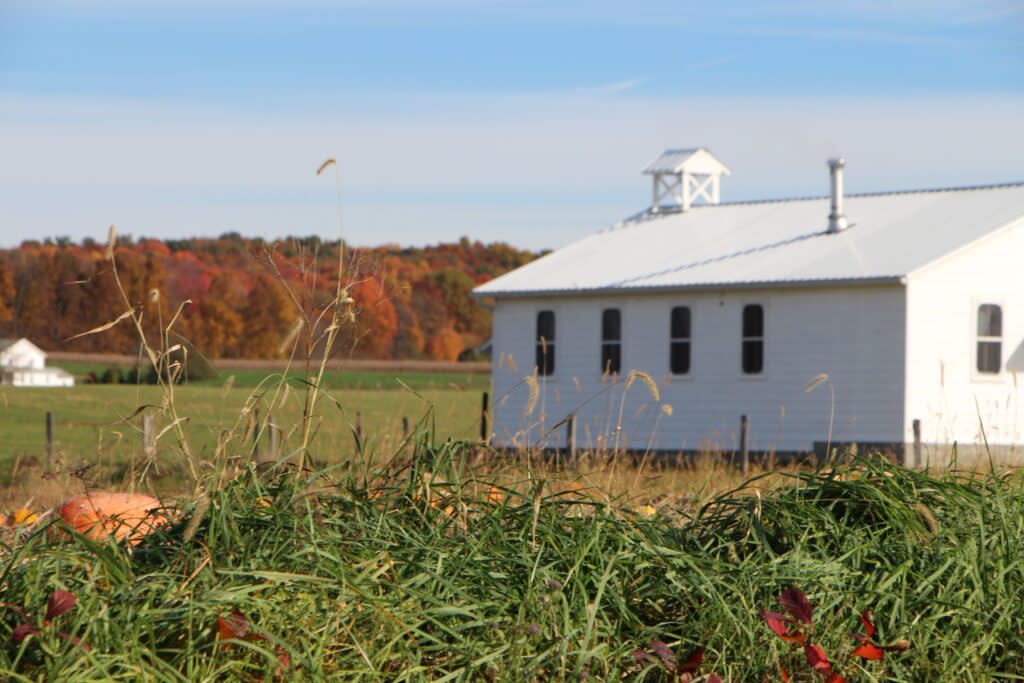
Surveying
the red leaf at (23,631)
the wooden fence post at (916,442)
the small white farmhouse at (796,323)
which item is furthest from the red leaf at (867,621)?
the small white farmhouse at (796,323)

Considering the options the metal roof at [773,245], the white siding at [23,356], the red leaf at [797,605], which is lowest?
the white siding at [23,356]

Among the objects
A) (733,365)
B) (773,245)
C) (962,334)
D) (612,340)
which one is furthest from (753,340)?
(962,334)

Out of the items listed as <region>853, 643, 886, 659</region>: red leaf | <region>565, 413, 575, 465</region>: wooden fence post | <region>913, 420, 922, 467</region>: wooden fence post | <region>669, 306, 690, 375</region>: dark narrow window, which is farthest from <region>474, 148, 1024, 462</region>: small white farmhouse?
<region>853, 643, 886, 659</region>: red leaf

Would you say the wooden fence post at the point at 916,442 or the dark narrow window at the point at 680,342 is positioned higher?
the dark narrow window at the point at 680,342

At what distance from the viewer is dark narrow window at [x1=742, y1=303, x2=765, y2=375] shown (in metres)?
23.3

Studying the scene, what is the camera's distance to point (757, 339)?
76.4 ft

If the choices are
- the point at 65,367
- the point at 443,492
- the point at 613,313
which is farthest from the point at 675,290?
the point at 65,367

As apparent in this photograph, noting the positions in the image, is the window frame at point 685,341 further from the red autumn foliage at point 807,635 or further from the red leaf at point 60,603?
the red leaf at point 60,603

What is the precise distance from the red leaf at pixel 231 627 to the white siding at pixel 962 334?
728 inches

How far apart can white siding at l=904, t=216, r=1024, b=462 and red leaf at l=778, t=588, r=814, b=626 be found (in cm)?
1743

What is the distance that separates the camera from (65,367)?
3194 inches

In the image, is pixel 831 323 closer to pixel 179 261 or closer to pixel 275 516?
pixel 275 516

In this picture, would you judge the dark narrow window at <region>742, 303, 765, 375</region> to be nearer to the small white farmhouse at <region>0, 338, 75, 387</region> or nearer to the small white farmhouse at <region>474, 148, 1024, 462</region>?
the small white farmhouse at <region>474, 148, 1024, 462</region>

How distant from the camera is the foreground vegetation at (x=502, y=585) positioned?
383 cm
